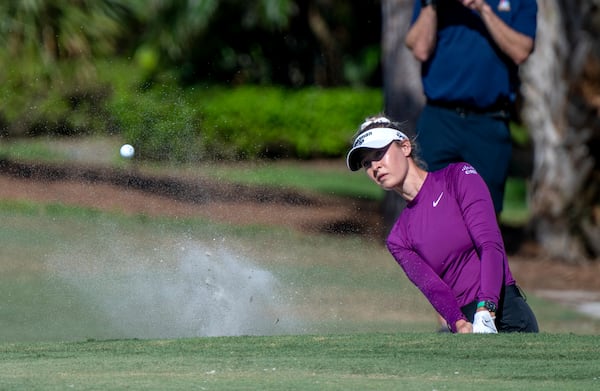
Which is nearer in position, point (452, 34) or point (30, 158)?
point (452, 34)

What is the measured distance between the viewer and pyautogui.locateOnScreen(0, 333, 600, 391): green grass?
165 inches

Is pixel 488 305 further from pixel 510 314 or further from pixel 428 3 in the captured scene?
pixel 428 3

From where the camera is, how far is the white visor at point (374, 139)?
545cm

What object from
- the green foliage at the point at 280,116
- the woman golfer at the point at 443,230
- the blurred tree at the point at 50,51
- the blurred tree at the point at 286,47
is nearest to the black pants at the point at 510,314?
the woman golfer at the point at 443,230

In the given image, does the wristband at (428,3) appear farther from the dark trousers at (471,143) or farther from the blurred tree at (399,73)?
the blurred tree at (399,73)

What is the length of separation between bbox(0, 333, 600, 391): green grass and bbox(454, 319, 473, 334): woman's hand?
9.8 inches

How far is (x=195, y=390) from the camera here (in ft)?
13.3

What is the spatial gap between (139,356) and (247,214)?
710cm

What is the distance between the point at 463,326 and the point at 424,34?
6.80 feet

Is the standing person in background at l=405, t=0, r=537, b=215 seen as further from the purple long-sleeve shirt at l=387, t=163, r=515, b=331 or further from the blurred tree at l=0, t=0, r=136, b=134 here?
the blurred tree at l=0, t=0, r=136, b=134

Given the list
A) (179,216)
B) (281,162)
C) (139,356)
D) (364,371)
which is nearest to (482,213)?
(364,371)

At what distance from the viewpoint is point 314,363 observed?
15.1 feet

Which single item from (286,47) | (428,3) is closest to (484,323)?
(428,3)

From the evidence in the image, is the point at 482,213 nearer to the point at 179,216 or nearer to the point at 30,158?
the point at 179,216
